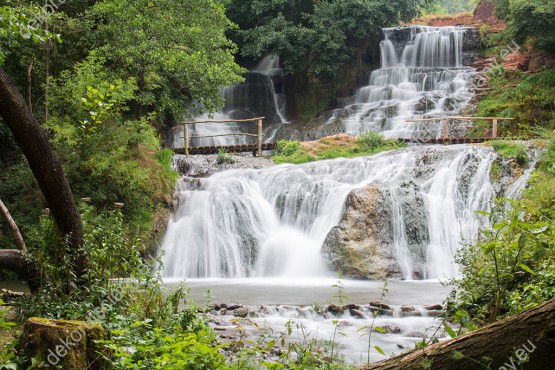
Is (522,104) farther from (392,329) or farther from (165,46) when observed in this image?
(392,329)

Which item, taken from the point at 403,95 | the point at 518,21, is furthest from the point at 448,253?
the point at 403,95

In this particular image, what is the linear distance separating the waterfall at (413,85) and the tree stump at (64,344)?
20.0 meters

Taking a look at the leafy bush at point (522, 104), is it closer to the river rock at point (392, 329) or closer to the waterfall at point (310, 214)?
the waterfall at point (310, 214)

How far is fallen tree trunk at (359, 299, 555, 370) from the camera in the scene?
3.05 meters

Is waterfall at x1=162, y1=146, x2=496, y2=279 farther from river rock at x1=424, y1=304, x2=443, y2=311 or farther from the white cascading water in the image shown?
the white cascading water

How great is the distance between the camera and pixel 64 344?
4.32m

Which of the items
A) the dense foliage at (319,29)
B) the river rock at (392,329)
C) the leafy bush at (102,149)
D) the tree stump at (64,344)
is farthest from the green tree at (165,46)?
the tree stump at (64,344)

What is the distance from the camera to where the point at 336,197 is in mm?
14930

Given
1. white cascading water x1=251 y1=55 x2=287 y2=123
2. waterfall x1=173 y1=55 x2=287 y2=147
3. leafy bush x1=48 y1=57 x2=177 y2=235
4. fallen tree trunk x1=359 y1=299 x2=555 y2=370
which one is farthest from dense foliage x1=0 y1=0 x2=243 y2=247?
white cascading water x1=251 y1=55 x2=287 y2=123

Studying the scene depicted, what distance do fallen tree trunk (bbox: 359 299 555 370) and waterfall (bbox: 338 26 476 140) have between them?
20.3 metres

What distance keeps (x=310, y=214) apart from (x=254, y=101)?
606 inches

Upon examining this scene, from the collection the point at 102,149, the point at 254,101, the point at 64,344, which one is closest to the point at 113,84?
the point at 102,149

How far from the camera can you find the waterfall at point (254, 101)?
2720 centimetres

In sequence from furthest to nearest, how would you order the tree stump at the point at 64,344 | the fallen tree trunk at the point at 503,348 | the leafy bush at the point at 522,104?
A: the leafy bush at the point at 522,104 < the tree stump at the point at 64,344 < the fallen tree trunk at the point at 503,348
